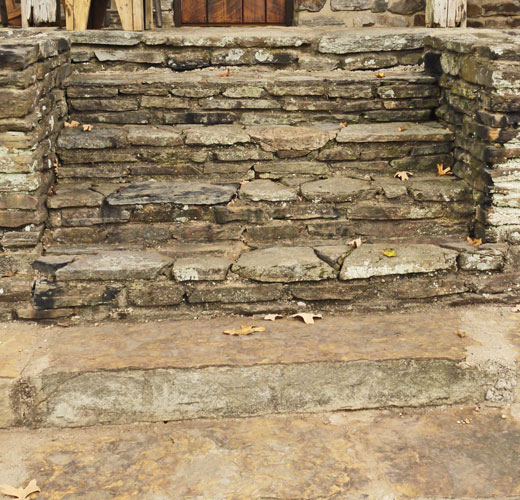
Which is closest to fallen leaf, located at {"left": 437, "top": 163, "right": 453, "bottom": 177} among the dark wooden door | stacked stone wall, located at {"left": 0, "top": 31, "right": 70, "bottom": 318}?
stacked stone wall, located at {"left": 0, "top": 31, "right": 70, "bottom": 318}

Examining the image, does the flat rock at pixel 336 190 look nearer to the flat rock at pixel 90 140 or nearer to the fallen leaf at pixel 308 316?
the fallen leaf at pixel 308 316

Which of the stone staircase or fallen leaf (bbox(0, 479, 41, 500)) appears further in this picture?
the stone staircase

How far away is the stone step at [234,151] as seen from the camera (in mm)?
4508

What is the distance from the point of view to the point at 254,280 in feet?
12.8

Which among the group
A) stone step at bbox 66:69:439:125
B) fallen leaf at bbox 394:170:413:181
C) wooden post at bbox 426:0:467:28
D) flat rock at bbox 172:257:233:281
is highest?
wooden post at bbox 426:0:467:28

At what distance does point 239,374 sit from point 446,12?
3951 millimetres

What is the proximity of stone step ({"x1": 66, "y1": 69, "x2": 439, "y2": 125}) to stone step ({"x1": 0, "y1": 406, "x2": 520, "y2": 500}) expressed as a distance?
7.25 feet

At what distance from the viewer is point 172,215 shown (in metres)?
4.22

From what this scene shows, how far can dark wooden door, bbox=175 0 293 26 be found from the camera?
6.73 meters

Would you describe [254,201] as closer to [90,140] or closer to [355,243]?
[355,243]

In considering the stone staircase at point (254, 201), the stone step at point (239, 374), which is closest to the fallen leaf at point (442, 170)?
the stone staircase at point (254, 201)

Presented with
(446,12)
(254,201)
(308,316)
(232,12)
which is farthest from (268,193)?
(232,12)

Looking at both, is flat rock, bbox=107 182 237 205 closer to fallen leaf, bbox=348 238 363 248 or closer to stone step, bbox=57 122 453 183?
stone step, bbox=57 122 453 183

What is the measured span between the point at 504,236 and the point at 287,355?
5.15 feet
